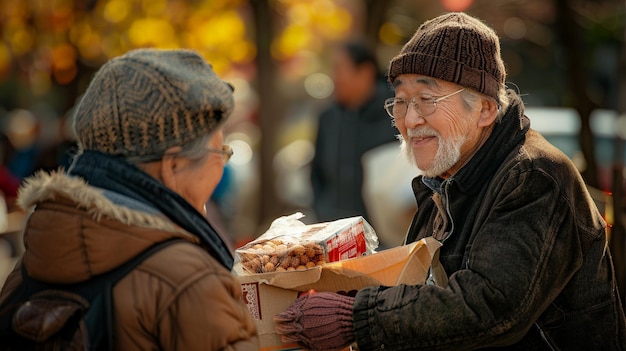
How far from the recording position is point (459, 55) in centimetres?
308

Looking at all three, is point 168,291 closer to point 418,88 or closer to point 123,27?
point 418,88

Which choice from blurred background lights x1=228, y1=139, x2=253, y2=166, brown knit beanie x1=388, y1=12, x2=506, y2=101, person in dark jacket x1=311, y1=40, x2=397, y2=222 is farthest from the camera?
blurred background lights x1=228, y1=139, x2=253, y2=166

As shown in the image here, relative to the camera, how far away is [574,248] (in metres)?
2.91

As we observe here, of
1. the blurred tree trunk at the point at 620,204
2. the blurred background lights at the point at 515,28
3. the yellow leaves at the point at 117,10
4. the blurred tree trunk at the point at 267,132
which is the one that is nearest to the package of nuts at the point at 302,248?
the blurred tree trunk at the point at 620,204

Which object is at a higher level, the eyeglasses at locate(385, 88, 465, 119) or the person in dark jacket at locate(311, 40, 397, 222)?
the eyeglasses at locate(385, 88, 465, 119)

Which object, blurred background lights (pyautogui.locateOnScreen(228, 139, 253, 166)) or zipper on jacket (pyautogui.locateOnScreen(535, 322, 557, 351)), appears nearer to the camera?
zipper on jacket (pyautogui.locateOnScreen(535, 322, 557, 351))

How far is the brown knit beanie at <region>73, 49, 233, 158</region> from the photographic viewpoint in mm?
2311

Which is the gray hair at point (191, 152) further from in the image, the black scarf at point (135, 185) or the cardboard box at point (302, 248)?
the cardboard box at point (302, 248)

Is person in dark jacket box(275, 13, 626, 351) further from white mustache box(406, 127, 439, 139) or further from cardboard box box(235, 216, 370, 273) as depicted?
cardboard box box(235, 216, 370, 273)

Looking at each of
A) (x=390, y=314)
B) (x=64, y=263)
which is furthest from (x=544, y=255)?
(x=64, y=263)

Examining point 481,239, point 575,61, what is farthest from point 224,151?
point 575,61

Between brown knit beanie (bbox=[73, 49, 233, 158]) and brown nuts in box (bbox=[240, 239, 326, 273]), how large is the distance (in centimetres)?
82

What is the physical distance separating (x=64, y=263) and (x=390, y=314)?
42.8 inches

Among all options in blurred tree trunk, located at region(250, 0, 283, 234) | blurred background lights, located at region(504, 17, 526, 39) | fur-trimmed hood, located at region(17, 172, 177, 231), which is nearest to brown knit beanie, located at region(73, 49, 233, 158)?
fur-trimmed hood, located at region(17, 172, 177, 231)
